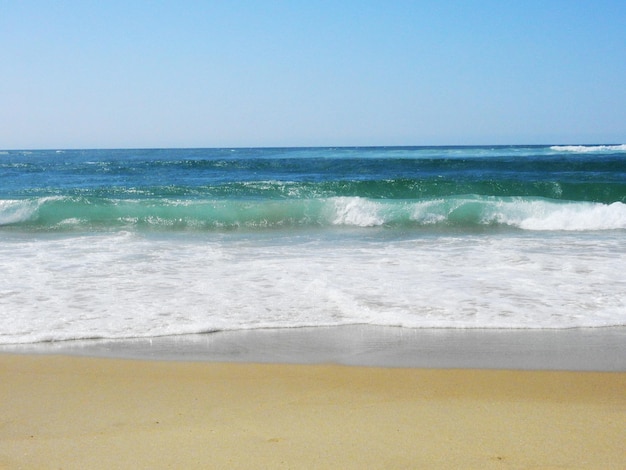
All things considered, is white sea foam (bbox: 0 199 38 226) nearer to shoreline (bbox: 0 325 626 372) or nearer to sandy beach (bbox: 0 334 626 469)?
shoreline (bbox: 0 325 626 372)

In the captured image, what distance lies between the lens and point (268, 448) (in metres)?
2.96

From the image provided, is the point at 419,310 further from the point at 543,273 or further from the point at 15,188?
the point at 15,188

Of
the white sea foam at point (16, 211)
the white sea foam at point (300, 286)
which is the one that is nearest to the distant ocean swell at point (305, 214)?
the white sea foam at point (16, 211)

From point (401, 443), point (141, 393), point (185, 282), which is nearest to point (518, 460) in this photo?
point (401, 443)

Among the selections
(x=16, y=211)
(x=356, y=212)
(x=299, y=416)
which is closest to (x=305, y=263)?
(x=299, y=416)

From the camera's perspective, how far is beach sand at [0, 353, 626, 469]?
2.87m

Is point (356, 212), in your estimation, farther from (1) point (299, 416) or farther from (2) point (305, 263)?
(1) point (299, 416)

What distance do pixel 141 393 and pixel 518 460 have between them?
2179 mm

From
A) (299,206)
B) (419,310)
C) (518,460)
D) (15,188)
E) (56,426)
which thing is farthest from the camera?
(15,188)

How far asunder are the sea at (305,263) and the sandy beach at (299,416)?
111 cm

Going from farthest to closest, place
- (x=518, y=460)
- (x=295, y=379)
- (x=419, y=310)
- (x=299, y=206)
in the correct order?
(x=299, y=206) → (x=419, y=310) → (x=295, y=379) → (x=518, y=460)

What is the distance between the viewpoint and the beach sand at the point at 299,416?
9.41 feet

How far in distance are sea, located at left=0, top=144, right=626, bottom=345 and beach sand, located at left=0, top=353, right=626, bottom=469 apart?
111 centimetres

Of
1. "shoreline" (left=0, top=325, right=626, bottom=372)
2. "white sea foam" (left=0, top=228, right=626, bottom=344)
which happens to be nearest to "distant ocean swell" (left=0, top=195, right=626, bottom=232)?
"white sea foam" (left=0, top=228, right=626, bottom=344)
